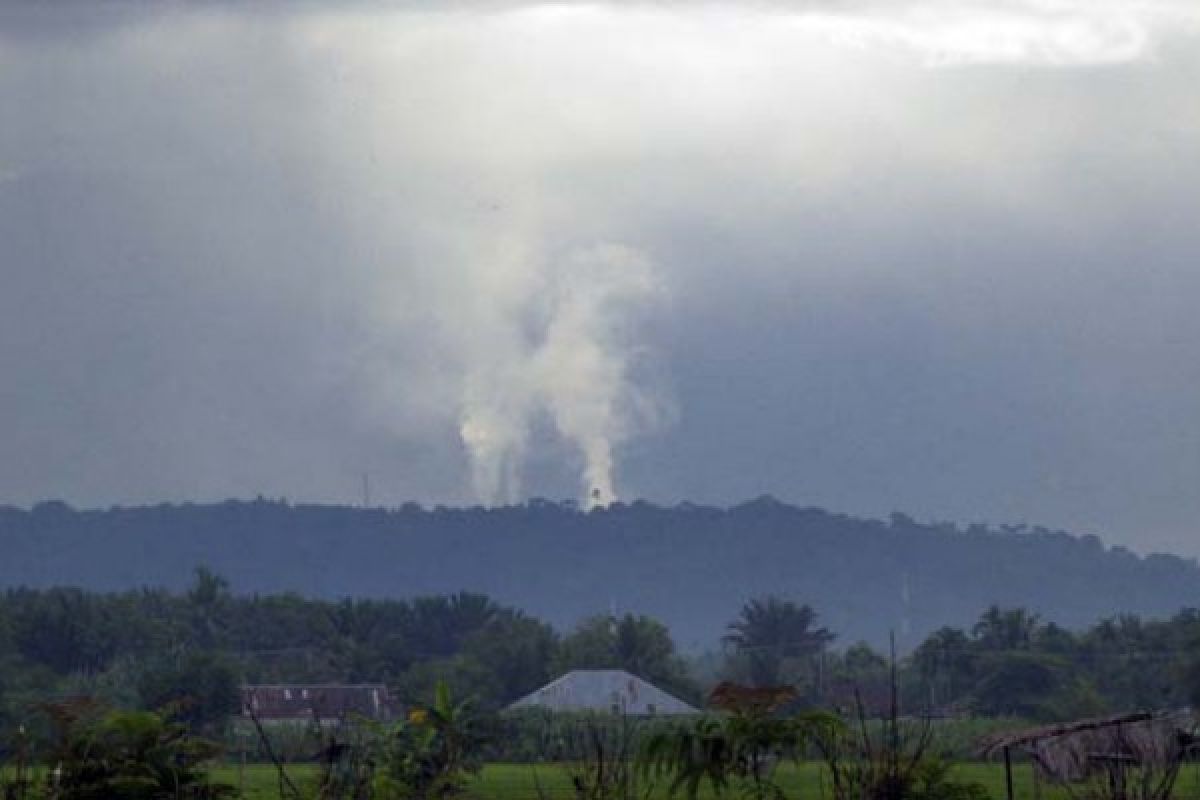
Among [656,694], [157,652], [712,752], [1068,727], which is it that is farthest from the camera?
[157,652]

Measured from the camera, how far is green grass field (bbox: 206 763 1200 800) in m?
73.0

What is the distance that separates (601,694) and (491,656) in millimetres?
20926

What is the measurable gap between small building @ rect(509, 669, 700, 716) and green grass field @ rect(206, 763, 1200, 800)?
27.6m

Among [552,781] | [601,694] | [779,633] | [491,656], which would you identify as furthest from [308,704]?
[779,633]

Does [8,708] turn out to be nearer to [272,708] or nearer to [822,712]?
[272,708]

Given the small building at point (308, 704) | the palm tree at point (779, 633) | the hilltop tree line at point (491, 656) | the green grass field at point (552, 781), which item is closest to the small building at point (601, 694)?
the hilltop tree line at point (491, 656)

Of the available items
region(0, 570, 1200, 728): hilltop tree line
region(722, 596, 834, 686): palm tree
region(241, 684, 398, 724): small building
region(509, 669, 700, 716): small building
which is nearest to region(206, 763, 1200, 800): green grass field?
region(0, 570, 1200, 728): hilltop tree line

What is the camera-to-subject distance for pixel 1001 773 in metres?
92.0

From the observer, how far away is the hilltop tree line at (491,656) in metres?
131

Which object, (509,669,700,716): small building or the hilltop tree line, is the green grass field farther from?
(509,669,700,716): small building

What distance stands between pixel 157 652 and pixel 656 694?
38996mm

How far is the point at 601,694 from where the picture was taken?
137000 mm

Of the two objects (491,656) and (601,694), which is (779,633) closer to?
(491,656)

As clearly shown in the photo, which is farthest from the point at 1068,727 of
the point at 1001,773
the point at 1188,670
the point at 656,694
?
the point at 656,694
